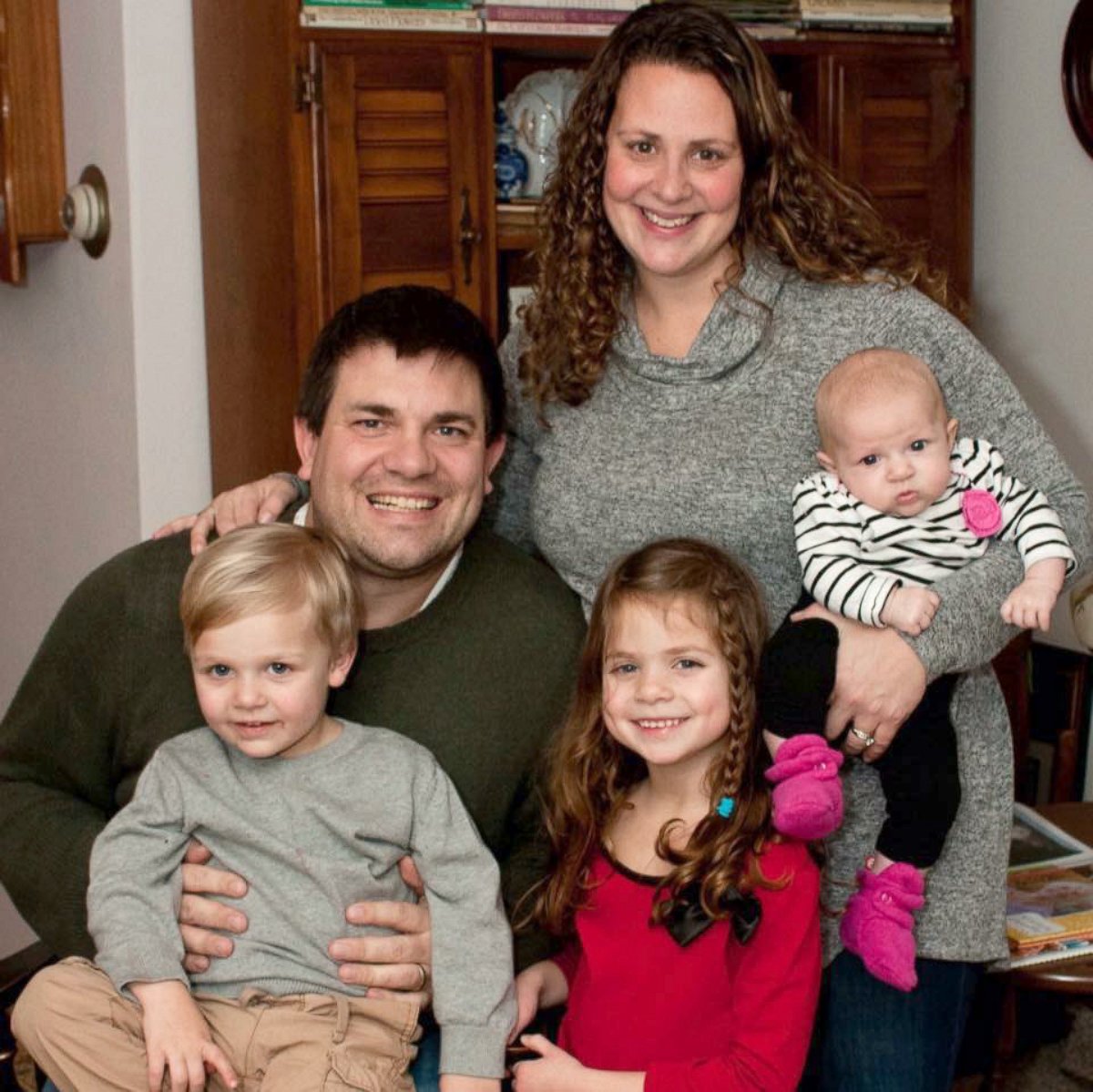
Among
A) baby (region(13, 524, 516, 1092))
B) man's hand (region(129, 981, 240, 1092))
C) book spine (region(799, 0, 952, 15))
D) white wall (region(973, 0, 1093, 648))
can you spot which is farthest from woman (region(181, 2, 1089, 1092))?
white wall (region(973, 0, 1093, 648))

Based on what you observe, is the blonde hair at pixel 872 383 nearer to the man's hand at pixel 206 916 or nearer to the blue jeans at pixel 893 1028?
the blue jeans at pixel 893 1028

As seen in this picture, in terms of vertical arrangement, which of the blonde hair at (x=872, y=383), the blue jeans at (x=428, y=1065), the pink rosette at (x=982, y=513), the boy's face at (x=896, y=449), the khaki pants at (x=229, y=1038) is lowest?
the blue jeans at (x=428, y=1065)

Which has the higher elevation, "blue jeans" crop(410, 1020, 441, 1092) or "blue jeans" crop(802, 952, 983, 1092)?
"blue jeans" crop(802, 952, 983, 1092)

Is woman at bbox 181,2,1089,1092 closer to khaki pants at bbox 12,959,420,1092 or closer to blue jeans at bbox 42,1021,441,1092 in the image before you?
blue jeans at bbox 42,1021,441,1092

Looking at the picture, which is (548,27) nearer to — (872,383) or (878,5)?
(878,5)

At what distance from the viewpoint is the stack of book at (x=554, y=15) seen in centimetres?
285

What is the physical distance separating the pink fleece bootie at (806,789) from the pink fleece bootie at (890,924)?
0.42 ft

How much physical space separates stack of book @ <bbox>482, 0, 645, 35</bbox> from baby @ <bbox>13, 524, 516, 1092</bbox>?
1467 millimetres

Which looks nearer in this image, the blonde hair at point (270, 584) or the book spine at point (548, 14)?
the blonde hair at point (270, 584)

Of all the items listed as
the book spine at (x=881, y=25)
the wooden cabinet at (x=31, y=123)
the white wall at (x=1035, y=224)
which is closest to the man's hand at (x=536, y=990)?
the white wall at (x=1035, y=224)

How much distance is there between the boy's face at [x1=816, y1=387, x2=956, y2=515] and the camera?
1730mm

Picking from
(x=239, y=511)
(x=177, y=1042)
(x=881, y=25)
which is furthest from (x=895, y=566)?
(x=881, y=25)

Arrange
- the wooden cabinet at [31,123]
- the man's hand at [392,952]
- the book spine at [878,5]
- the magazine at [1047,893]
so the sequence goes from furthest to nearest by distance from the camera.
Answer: the wooden cabinet at [31,123] → the book spine at [878,5] → the magazine at [1047,893] → the man's hand at [392,952]

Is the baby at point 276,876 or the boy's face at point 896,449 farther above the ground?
the boy's face at point 896,449
